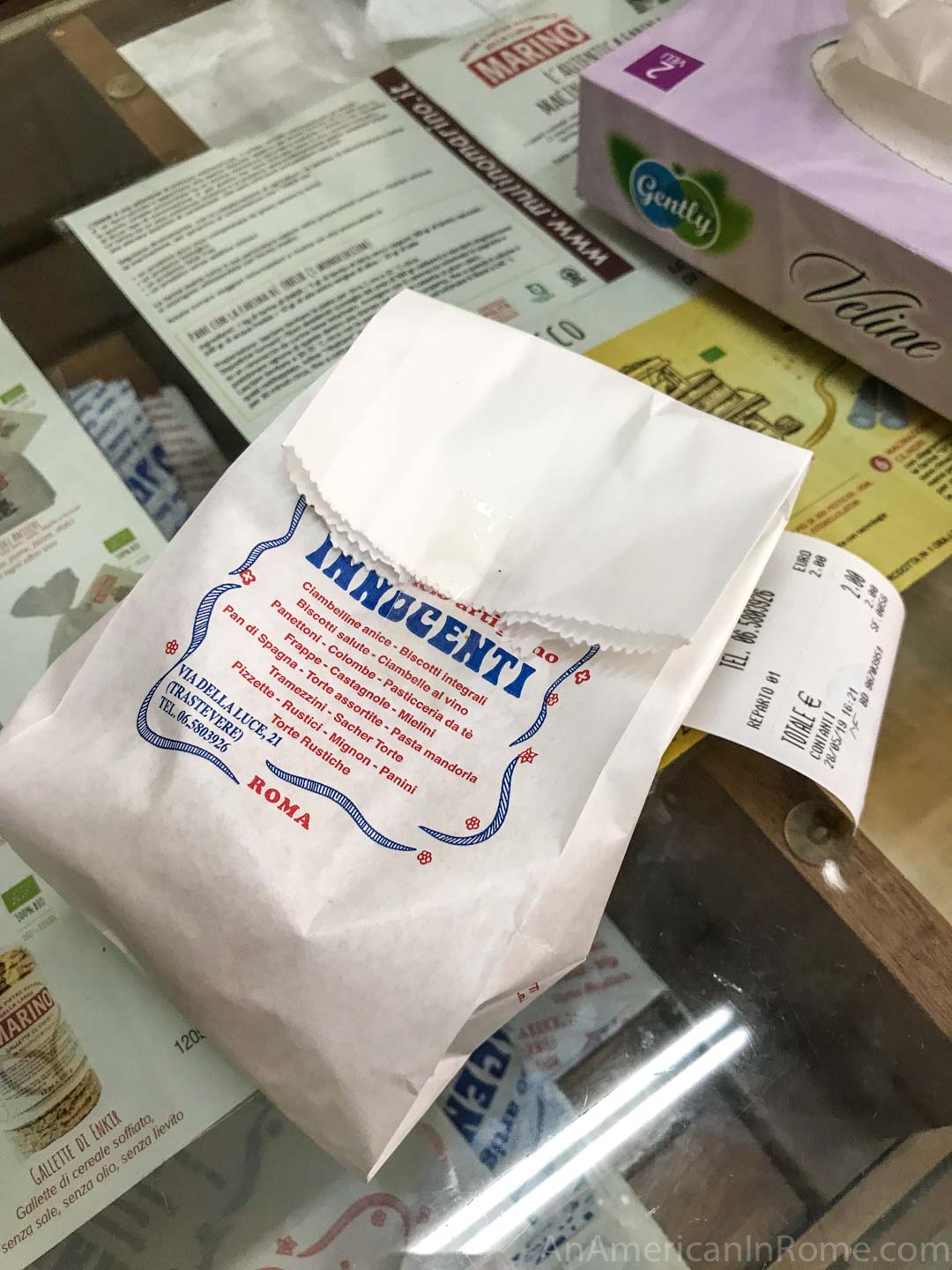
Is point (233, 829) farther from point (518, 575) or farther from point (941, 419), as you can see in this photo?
point (941, 419)

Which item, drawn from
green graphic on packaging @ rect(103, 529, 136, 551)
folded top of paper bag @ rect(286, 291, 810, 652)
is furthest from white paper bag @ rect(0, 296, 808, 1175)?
green graphic on packaging @ rect(103, 529, 136, 551)

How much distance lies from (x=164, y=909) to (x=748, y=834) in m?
→ 0.23

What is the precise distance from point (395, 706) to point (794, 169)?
0.99 feet

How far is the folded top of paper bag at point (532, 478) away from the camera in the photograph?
1.00ft

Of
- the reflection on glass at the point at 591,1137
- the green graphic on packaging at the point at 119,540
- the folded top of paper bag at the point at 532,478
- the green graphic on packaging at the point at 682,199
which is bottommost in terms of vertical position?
the reflection on glass at the point at 591,1137

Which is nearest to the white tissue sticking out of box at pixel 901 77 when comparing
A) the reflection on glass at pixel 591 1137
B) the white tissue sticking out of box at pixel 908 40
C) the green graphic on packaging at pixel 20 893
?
the white tissue sticking out of box at pixel 908 40

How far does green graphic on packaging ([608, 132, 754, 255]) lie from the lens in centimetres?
44

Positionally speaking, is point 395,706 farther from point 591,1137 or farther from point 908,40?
point 908,40

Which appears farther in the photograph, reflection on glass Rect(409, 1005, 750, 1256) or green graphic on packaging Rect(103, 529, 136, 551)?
green graphic on packaging Rect(103, 529, 136, 551)

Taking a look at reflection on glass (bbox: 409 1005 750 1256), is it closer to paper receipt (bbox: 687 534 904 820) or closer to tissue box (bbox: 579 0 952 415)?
paper receipt (bbox: 687 534 904 820)

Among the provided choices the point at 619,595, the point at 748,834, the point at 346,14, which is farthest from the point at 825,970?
the point at 346,14

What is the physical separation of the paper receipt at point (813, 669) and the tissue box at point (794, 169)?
0.39 ft

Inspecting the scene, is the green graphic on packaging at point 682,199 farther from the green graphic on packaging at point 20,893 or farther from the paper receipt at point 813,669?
the green graphic on packaging at point 20,893

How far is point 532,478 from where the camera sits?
33 cm
